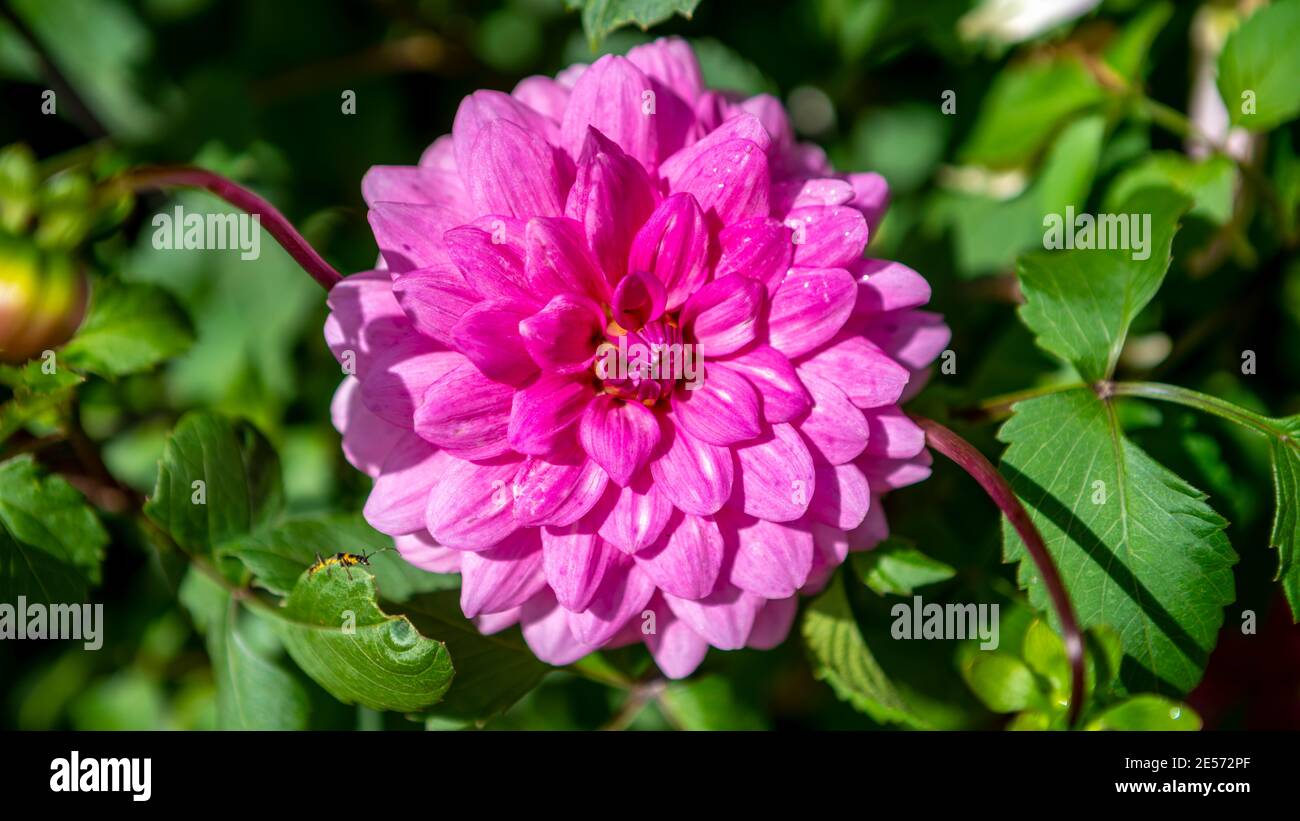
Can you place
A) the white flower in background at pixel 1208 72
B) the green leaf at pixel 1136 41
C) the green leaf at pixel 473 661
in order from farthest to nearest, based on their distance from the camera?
the white flower in background at pixel 1208 72, the green leaf at pixel 1136 41, the green leaf at pixel 473 661

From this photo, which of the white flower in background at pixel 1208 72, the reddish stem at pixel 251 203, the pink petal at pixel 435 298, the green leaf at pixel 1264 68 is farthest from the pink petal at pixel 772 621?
the white flower in background at pixel 1208 72

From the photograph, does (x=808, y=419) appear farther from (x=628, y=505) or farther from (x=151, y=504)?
(x=151, y=504)

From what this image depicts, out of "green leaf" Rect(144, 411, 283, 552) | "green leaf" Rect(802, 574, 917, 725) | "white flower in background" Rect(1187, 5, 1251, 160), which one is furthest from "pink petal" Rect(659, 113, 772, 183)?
"white flower in background" Rect(1187, 5, 1251, 160)

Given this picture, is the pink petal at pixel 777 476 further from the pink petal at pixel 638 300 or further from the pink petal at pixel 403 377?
the pink petal at pixel 403 377

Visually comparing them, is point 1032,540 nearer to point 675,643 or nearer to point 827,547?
point 827,547

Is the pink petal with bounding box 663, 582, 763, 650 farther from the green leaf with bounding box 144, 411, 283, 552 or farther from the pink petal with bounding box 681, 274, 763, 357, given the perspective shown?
the green leaf with bounding box 144, 411, 283, 552

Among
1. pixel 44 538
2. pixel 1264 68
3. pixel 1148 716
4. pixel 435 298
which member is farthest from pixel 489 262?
pixel 1264 68
